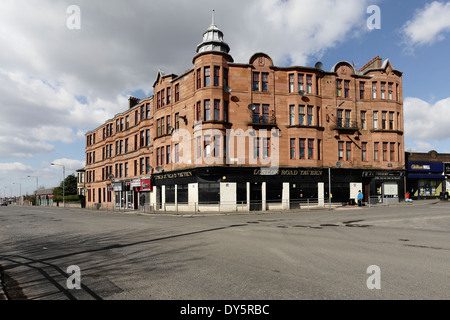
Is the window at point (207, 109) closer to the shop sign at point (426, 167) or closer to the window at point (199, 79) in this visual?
the window at point (199, 79)

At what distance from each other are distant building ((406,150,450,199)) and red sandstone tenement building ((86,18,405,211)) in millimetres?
3396

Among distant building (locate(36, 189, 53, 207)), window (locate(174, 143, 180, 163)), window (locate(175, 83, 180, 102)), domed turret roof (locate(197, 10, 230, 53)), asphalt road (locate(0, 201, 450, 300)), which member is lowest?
distant building (locate(36, 189, 53, 207))

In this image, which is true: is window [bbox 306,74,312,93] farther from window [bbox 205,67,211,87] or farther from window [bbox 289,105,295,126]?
window [bbox 205,67,211,87]

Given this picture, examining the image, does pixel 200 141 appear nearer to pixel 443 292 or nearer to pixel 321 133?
pixel 321 133

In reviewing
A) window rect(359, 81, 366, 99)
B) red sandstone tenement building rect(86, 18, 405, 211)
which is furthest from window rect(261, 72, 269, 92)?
window rect(359, 81, 366, 99)

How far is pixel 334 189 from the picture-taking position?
31641 mm

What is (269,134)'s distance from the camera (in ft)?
99.4

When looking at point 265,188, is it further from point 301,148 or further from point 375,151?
point 375,151

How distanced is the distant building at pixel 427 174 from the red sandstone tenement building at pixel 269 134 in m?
3.40

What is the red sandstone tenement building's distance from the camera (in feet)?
94.5

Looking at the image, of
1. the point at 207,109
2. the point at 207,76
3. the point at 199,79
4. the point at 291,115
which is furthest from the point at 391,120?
the point at 199,79

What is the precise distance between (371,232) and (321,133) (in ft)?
66.6

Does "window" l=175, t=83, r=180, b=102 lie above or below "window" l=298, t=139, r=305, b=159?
above

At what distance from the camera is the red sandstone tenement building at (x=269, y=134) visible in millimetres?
28797
